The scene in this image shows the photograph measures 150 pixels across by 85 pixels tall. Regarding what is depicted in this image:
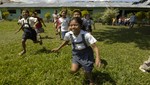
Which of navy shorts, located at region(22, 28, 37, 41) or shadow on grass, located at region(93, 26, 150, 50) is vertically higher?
navy shorts, located at region(22, 28, 37, 41)

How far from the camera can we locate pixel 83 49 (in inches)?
213

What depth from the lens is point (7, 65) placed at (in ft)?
23.5

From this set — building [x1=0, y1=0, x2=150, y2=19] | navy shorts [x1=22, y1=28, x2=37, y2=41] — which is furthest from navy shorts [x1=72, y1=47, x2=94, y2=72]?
building [x1=0, y1=0, x2=150, y2=19]

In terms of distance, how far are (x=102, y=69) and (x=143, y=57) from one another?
2.66 metres

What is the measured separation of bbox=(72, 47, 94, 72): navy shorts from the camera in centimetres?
536

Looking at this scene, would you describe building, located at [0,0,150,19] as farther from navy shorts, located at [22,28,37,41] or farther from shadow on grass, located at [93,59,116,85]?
shadow on grass, located at [93,59,116,85]

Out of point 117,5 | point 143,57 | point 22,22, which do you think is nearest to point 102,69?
point 143,57

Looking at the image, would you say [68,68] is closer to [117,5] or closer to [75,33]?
[75,33]

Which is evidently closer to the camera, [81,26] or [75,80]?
[81,26]

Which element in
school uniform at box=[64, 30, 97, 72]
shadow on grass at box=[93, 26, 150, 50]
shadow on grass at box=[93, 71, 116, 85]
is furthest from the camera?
shadow on grass at box=[93, 26, 150, 50]

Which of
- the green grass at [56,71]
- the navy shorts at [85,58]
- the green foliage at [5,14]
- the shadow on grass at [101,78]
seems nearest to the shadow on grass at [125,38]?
the green grass at [56,71]

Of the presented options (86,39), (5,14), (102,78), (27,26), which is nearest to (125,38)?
(27,26)

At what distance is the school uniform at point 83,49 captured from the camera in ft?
17.4

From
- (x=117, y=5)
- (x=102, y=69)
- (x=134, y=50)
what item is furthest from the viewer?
(x=117, y=5)
